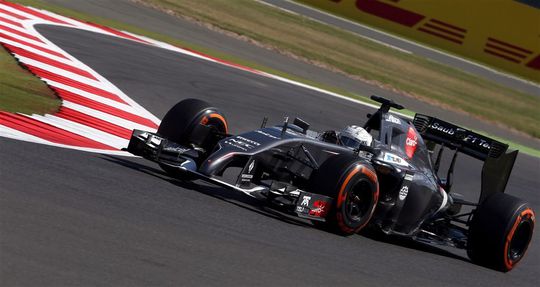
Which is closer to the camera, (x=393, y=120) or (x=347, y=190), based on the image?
(x=347, y=190)

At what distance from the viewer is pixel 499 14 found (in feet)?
92.9

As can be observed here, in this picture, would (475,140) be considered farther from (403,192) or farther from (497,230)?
(403,192)

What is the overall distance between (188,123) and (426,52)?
2137 cm

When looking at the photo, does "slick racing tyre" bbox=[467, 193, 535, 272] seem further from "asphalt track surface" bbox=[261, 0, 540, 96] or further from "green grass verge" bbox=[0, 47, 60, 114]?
"asphalt track surface" bbox=[261, 0, 540, 96]

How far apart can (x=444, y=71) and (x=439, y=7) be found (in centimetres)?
223

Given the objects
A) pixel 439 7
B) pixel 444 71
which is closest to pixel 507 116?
pixel 444 71

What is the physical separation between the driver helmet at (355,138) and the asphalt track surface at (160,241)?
35.4 inches

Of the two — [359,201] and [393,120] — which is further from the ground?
[393,120]

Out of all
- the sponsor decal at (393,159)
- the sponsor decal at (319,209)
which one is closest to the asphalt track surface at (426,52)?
the sponsor decal at (393,159)

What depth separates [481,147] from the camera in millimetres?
10125

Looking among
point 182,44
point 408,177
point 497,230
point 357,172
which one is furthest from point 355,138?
point 182,44

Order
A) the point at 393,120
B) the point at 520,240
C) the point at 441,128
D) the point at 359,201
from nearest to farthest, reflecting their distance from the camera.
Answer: the point at 359,201 < the point at 520,240 < the point at 393,120 < the point at 441,128

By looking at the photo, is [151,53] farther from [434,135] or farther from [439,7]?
[439,7]

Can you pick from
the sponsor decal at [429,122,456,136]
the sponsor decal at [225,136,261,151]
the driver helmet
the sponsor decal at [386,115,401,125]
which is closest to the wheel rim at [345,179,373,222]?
the driver helmet
